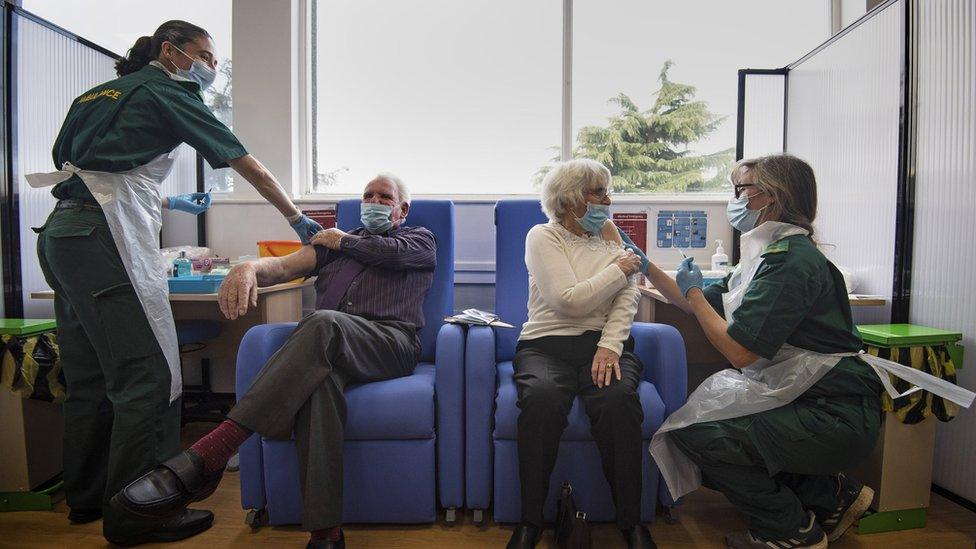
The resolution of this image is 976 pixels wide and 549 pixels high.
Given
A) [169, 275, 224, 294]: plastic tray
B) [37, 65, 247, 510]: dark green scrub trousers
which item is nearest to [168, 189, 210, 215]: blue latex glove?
[169, 275, 224, 294]: plastic tray

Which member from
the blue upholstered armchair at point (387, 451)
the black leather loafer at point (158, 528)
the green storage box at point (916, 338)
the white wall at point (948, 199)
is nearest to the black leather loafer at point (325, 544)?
the blue upholstered armchair at point (387, 451)

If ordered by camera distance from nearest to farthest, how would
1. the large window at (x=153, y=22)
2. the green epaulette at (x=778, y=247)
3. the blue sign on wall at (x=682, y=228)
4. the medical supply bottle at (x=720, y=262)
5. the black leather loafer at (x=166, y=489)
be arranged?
the black leather loafer at (x=166, y=489) → the green epaulette at (x=778, y=247) → the medical supply bottle at (x=720, y=262) → the blue sign on wall at (x=682, y=228) → the large window at (x=153, y=22)

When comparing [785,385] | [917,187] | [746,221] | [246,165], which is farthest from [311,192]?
[917,187]

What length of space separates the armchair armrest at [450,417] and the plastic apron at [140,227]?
849 mm

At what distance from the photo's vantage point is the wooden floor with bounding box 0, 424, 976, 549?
5.02ft

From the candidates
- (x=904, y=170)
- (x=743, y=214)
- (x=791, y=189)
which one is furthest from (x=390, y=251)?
(x=904, y=170)

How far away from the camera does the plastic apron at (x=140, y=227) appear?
1511 mm

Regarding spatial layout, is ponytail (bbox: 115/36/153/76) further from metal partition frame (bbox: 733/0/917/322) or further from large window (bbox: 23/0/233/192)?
metal partition frame (bbox: 733/0/917/322)

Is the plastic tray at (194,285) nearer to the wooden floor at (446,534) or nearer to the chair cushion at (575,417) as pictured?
the wooden floor at (446,534)

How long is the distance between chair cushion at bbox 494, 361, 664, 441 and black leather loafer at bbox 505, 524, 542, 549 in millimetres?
251

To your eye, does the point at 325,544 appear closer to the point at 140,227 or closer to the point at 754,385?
the point at 140,227

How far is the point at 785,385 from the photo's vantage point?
54.4 inches

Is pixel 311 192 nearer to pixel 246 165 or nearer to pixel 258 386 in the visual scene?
pixel 246 165

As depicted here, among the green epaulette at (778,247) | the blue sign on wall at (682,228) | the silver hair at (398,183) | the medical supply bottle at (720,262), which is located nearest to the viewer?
the green epaulette at (778,247)
